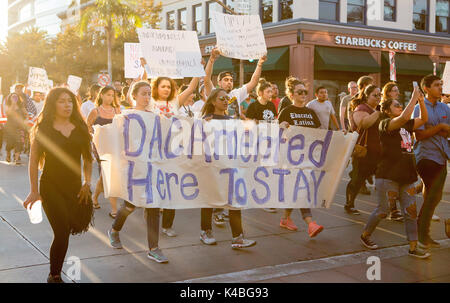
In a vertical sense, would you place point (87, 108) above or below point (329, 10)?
below

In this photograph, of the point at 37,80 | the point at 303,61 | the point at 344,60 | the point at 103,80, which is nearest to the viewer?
the point at 37,80

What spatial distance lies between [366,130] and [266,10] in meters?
20.3

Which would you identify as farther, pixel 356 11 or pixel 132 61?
pixel 356 11

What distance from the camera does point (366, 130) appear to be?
718 cm

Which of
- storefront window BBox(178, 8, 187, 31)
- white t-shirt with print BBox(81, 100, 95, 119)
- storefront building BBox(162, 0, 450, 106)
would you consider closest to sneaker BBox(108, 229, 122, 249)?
white t-shirt with print BBox(81, 100, 95, 119)

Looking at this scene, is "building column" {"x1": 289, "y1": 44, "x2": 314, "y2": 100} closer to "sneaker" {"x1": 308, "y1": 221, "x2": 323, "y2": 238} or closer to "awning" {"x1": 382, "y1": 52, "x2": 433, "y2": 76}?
"awning" {"x1": 382, "y1": 52, "x2": 433, "y2": 76}

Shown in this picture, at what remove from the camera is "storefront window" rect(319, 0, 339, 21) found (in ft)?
82.4

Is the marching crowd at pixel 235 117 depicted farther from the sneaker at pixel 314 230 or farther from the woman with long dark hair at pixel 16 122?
the woman with long dark hair at pixel 16 122

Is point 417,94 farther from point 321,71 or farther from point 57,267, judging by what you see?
point 321,71

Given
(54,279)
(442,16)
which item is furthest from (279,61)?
(54,279)

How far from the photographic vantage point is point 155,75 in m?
6.41

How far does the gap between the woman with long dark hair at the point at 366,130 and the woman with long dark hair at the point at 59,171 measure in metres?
3.56

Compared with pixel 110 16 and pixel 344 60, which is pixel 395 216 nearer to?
pixel 344 60

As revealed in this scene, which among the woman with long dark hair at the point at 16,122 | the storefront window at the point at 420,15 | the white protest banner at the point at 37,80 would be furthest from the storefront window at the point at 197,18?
the woman with long dark hair at the point at 16,122
